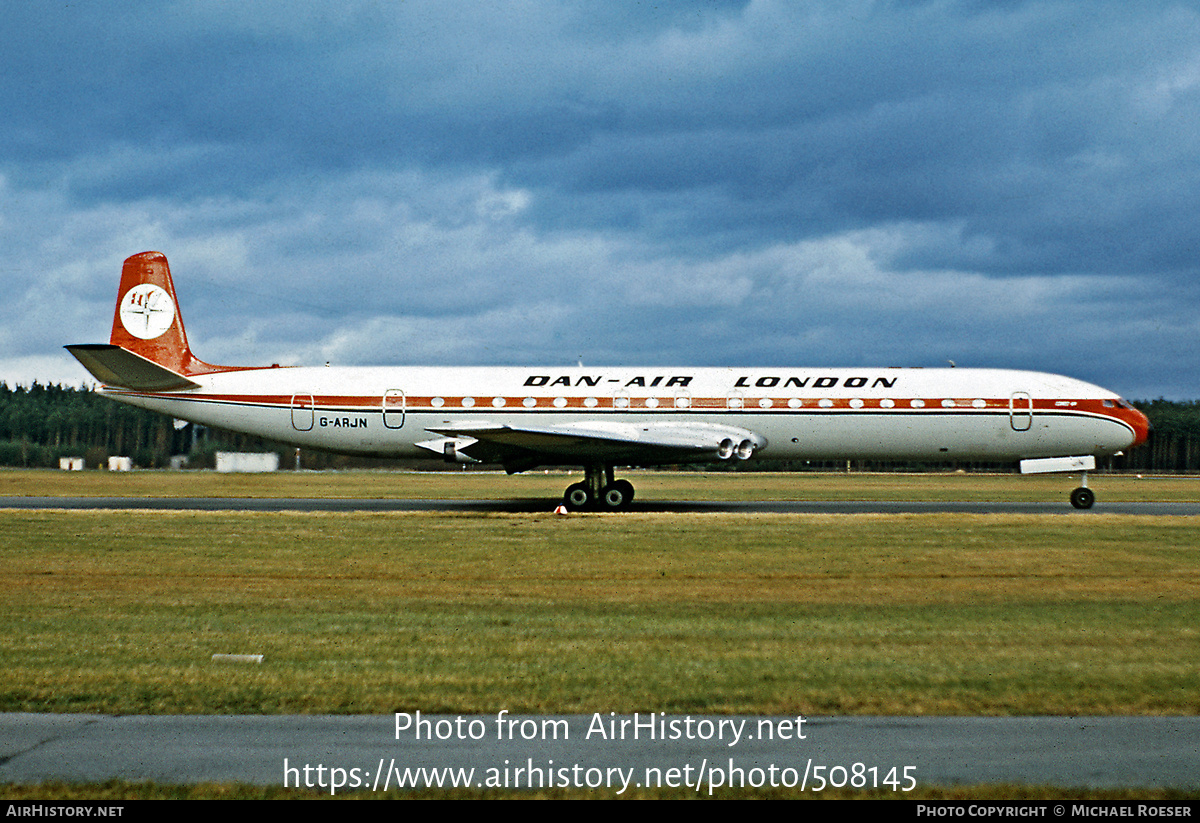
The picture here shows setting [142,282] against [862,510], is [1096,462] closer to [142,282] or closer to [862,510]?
[862,510]

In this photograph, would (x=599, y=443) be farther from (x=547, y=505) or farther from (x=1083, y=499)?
(x=1083, y=499)

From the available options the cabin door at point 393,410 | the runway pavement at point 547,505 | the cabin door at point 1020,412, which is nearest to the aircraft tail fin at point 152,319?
the runway pavement at point 547,505

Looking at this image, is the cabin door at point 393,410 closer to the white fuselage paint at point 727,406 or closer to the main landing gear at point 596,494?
the white fuselage paint at point 727,406

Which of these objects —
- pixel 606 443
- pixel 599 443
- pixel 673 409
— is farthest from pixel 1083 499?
pixel 599 443

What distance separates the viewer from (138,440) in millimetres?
81750

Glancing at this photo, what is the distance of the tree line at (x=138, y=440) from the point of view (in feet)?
220

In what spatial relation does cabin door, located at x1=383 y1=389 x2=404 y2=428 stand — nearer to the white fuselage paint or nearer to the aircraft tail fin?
the white fuselage paint

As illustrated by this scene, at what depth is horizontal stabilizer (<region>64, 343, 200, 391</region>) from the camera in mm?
26594

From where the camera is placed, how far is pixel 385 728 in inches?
253

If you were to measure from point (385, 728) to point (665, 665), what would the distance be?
2820mm

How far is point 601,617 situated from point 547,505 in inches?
722

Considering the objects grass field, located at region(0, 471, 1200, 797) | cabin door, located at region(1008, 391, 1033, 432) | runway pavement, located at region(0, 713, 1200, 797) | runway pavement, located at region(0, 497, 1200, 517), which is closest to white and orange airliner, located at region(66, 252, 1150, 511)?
cabin door, located at region(1008, 391, 1033, 432)

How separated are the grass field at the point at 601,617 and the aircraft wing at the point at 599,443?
3899mm
